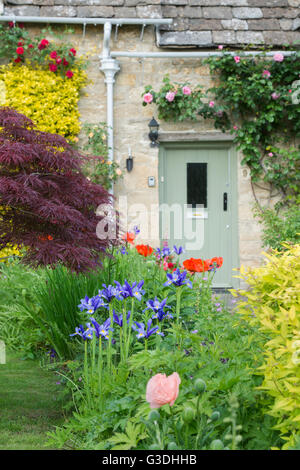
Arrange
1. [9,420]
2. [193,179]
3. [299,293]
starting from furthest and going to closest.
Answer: [193,179] → [9,420] → [299,293]

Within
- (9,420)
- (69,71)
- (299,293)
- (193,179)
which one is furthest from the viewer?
(193,179)

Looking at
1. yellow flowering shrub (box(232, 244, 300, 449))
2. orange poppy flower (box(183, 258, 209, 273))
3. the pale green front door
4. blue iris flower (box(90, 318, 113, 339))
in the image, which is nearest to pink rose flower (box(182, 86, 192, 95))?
the pale green front door

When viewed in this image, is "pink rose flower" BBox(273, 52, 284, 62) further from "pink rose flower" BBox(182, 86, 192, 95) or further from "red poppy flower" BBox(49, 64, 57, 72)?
"red poppy flower" BBox(49, 64, 57, 72)

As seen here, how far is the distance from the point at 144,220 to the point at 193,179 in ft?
3.17

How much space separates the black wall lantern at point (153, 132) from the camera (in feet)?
23.9

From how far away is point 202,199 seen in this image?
25.1 ft

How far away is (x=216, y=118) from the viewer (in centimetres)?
738

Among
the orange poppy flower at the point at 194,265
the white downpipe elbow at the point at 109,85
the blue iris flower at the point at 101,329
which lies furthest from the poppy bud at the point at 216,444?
the white downpipe elbow at the point at 109,85

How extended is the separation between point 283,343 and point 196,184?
5.65 meters

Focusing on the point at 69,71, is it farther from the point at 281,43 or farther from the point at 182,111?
the point at 281,43

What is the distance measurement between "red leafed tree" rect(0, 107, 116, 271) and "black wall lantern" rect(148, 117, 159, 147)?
4.20m

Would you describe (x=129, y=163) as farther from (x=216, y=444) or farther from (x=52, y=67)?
(x=216, y=444)

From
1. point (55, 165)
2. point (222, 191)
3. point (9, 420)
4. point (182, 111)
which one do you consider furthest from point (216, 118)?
point (9, 420)

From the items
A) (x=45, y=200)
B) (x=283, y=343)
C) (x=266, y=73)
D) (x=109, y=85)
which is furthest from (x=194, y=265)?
(x=266, y=73)
